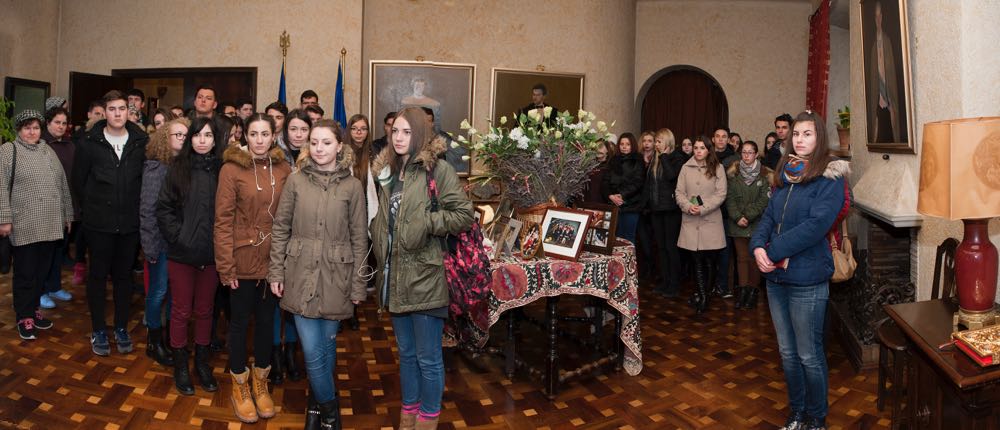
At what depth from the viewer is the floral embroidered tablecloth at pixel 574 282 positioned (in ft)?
12.4

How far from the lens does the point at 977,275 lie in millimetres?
2455

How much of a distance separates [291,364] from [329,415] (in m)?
0.93

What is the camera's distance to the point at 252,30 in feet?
26.9

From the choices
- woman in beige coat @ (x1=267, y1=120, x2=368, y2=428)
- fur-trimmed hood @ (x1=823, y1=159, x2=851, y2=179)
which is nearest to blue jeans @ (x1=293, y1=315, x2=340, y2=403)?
woman in beige coat @ (x1=267, y1=120, x2=368, y2=428)

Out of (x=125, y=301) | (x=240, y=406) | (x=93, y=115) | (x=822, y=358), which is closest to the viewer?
(x=822, y=358)

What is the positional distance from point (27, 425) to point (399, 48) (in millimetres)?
5940

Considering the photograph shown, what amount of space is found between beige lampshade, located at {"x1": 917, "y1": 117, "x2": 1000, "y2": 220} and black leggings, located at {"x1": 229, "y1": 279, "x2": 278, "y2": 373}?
2.95 metres

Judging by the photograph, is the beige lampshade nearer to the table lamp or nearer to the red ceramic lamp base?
the table lamp

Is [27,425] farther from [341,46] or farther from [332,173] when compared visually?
[341,46]

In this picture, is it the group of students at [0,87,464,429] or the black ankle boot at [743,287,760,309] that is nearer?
the group of students at [0,87,464,429]

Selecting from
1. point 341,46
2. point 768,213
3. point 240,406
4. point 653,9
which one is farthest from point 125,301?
point 653,9

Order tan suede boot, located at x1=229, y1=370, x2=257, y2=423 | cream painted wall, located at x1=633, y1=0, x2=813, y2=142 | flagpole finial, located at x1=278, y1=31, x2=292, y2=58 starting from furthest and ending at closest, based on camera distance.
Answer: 1. cream painted wall, located at x1=633, y1=0, x2=813, y2=142
2. flagpole finial, located at x1=278, y1=31, x2=292, y2=58
3. tan suede boot, located at x1=229, y1=370, x2=257, y2=423

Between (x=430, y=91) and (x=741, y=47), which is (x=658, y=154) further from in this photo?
(x=741, y=47)

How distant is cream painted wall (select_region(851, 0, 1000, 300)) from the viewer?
341 centimetres
